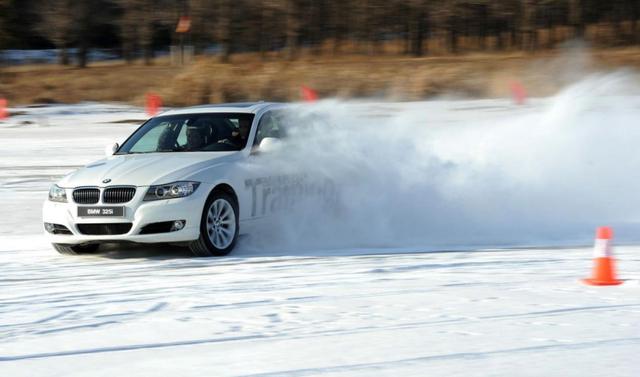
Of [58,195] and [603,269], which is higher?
[58,195]

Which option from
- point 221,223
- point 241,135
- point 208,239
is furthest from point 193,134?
point 208,239

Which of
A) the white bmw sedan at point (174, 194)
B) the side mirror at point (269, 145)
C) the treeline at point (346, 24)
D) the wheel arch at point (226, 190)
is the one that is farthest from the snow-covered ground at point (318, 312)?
the treeline at point (346, 24)

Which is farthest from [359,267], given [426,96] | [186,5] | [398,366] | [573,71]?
[186,5]

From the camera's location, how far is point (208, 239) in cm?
1005

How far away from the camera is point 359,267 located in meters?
9.40

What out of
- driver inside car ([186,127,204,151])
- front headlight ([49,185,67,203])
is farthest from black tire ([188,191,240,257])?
front headlight ([49,185,67,203])

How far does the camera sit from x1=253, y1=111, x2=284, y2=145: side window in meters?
11.0

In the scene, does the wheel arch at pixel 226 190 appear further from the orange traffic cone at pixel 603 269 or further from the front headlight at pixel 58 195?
the orange traffic cone at pixel 603 269

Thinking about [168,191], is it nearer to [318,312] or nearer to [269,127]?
[269,127]

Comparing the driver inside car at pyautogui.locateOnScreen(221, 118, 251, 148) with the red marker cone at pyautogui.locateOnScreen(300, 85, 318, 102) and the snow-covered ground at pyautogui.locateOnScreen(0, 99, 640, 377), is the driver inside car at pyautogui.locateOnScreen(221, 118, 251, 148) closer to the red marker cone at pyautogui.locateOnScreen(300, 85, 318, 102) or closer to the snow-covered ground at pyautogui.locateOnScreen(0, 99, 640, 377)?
the snow-covered ground at pyautogui.locateOnScreen(0, 99, 640, 377)

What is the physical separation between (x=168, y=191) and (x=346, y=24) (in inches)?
2034

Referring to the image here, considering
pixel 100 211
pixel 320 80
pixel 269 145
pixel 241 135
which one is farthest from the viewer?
pixel 320 80

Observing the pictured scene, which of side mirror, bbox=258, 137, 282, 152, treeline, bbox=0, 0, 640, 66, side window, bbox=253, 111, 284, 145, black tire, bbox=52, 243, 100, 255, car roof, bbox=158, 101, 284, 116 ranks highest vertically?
treeline, bbox=0, 0, 640, 66

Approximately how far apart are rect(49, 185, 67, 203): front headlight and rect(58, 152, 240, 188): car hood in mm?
58
